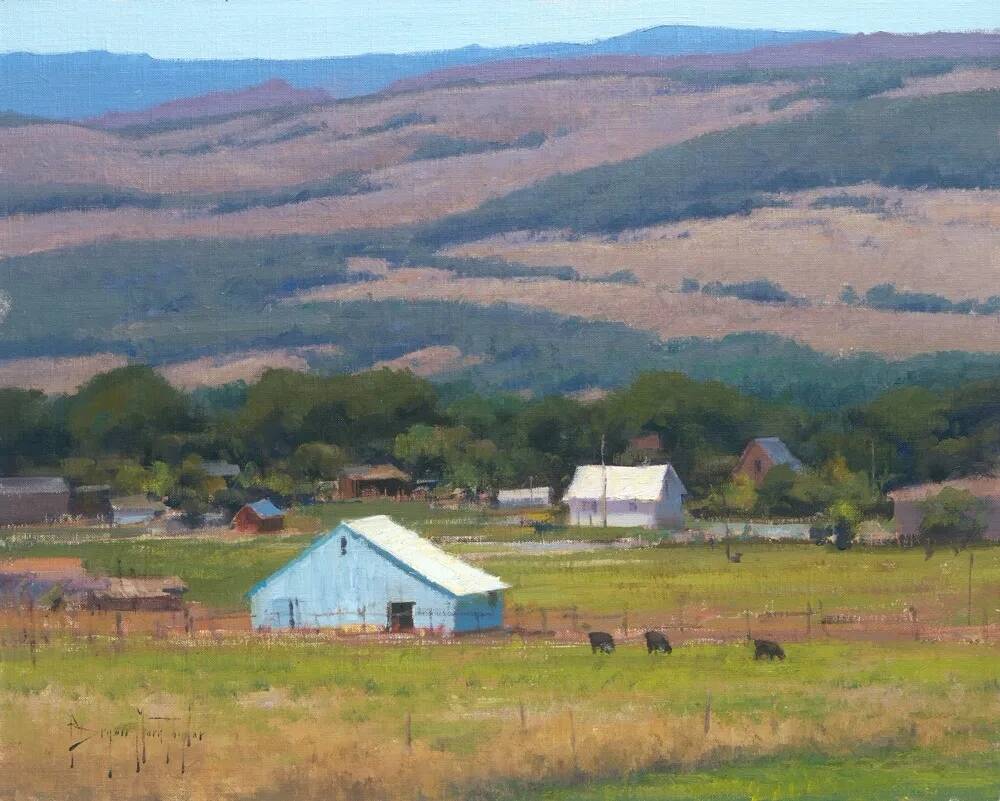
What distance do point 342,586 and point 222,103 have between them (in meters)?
7.51

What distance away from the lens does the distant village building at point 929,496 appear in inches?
1351

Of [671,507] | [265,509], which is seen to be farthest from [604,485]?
[265,509]

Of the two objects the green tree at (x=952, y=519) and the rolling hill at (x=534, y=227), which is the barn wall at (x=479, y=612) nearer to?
the rolling hill at (x=534, y=227)

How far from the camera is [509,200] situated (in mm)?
28812

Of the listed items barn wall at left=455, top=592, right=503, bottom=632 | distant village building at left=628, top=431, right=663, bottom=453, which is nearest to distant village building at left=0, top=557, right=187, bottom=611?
barn wall at left=455, top=592, right=503, bottom=632

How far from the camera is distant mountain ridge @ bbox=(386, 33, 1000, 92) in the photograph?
998 inches

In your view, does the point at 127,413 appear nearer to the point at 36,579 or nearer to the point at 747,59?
the point at 36,579

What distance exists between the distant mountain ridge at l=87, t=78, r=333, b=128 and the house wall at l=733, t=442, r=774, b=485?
13410 millimetres

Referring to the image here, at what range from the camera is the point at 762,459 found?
3644 centimetres

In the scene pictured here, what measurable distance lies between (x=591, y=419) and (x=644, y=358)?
2826 millimetres

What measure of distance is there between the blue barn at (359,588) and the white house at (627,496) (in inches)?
202

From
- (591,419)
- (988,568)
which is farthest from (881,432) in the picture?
(591,419)

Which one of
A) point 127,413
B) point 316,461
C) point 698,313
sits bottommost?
point 316,461

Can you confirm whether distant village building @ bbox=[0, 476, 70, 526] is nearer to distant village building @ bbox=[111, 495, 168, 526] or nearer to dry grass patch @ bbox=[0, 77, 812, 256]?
distant village building @ bbox=[111, 495, 168, 526]
